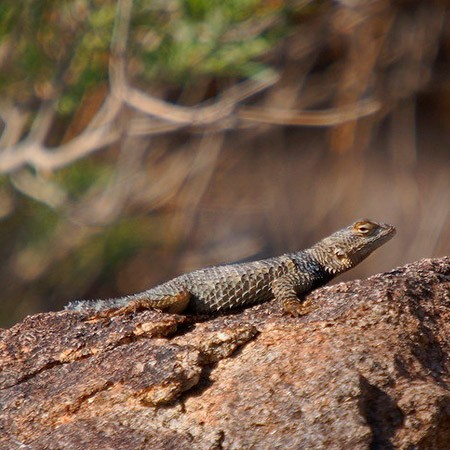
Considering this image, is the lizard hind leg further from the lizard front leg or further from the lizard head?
the lizard head

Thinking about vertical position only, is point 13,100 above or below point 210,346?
above

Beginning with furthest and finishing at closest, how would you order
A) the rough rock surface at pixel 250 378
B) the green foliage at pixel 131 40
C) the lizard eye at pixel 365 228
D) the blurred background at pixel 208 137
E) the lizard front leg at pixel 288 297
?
the blurred background at pixel 208 137
the green foliage at pixel 131 40
the lizard eye at pixel 365 228
the lizard front leg at pixel 288 297
the rough rock surface at pixel 250 378

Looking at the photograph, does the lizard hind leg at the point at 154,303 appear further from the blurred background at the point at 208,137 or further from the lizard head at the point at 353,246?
the blurred background at the point at 208,137

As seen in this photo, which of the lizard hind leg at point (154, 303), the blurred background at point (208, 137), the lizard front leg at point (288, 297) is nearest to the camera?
the lizard front leg at point (288, 297)

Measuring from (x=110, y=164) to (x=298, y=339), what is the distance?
5.96 metres

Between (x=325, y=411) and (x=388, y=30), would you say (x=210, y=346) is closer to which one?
(x=325, y=411)

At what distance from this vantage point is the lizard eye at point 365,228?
174 inches

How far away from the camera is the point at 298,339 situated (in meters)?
3.40

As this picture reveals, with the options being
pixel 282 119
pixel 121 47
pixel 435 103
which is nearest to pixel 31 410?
pixel 121 47

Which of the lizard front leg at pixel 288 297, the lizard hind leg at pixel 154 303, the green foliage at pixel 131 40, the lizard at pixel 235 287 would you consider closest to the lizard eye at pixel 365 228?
the lizard at pixel 235 287

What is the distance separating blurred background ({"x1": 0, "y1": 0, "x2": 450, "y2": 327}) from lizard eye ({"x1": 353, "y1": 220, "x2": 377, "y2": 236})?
3211mm

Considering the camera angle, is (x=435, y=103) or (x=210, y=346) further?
(x=435, y=103)

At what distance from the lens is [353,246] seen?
4.43m

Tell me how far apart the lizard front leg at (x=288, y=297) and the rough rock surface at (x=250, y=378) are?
0.06 metres
